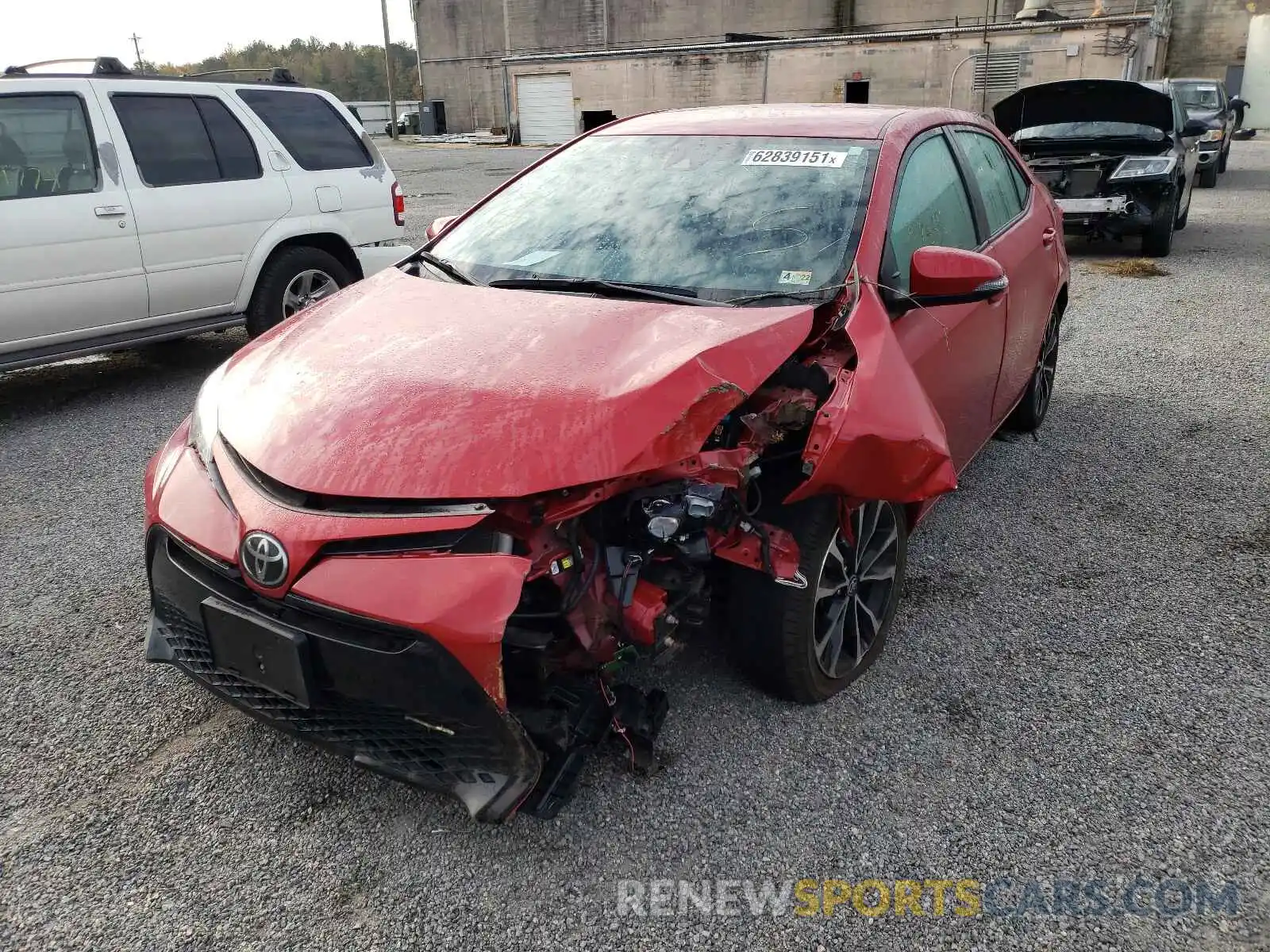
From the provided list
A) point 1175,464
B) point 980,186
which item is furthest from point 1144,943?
point 1175,464

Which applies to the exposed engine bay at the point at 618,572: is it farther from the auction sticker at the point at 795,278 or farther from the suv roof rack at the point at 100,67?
the suv roof rack at the point at 100,67

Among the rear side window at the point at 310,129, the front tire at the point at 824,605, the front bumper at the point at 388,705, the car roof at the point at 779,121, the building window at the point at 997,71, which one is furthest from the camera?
the building window at the point at 997,71

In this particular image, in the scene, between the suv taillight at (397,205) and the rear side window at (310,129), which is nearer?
the rear side window at (310,129)

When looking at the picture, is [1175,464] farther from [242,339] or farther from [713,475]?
[242,339]

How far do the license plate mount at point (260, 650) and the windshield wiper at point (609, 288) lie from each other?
1.35m

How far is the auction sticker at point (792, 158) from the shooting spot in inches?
128

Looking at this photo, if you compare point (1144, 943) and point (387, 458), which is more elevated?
point (387, 458)

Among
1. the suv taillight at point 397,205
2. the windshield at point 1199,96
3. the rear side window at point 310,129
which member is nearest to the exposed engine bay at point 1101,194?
the suv taillight at point 397,205

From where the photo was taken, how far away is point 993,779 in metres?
2.58

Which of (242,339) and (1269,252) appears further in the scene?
(1269,252)

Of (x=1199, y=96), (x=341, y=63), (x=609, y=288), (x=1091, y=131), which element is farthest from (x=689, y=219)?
(x=341, y=63)

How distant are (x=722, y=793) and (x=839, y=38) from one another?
109ft

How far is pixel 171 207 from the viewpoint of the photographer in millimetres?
5898

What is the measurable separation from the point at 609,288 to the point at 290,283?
14.2 feet
